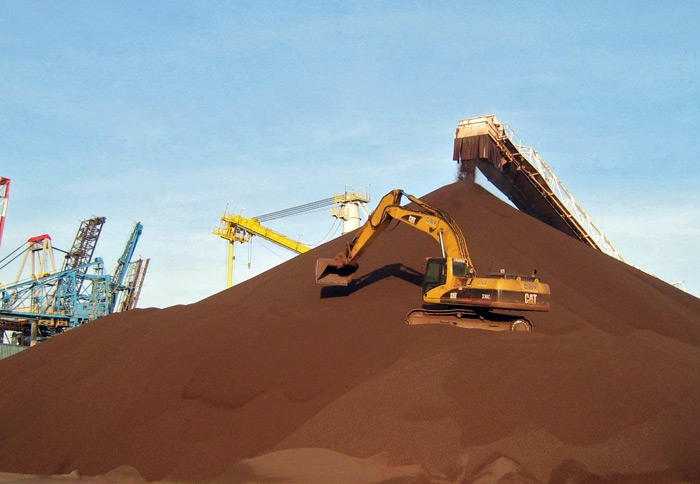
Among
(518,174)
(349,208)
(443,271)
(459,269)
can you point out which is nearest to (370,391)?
(443,271)

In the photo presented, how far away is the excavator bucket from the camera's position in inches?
821

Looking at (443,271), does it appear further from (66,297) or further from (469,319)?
(66,297)

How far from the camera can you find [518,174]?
1148 inches

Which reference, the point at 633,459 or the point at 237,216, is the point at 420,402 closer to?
the point at 633,459

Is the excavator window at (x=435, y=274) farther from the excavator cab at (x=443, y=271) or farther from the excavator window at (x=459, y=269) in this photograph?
the excavator window at (x=459, y=269)

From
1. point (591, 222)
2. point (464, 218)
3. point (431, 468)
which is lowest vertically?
point (431, 468)

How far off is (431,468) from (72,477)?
7.39 meters

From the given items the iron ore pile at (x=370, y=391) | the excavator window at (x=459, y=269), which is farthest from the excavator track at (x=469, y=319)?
the excavator window at (x=459, y=269)

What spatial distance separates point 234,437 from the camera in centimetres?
1413


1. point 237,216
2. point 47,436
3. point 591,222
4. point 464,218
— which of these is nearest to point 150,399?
point 47,436

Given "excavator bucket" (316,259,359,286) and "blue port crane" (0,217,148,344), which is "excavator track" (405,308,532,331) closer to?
"excavator bucket" (316,259,359,286)

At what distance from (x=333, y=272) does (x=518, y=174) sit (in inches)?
452

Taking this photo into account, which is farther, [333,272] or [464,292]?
[333,272]

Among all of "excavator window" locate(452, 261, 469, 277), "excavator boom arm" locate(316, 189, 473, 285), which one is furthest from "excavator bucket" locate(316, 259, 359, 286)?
"excavator window" locate(452, 261, 469, 277)
